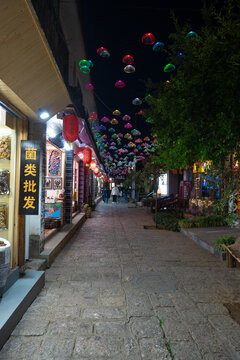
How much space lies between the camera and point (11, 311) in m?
3.25

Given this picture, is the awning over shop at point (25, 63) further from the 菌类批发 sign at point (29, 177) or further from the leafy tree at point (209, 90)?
the leafy tree at point (209, 90)

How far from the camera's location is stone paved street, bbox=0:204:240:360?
2.91 meters

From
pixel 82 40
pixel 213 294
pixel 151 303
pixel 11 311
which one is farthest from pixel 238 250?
pixel 82 40

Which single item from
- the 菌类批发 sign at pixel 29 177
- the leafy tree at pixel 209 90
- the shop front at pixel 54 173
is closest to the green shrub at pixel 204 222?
the shop front at pixel 54 173

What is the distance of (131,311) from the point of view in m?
3.85

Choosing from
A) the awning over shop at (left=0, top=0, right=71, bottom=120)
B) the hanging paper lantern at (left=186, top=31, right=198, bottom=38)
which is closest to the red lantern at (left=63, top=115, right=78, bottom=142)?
the awning over shop at (left=0, top=0, right=71, bottom=120)

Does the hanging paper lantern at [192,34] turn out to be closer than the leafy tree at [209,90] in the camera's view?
No

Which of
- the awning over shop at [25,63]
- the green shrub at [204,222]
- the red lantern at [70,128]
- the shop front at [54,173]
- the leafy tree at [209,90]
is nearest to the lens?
the awning over shop at [25,63]

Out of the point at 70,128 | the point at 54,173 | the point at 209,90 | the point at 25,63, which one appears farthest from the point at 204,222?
the point at 25,63

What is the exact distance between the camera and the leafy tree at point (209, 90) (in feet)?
13.2

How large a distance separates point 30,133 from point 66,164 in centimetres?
504

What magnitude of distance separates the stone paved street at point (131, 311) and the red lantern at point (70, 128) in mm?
3836

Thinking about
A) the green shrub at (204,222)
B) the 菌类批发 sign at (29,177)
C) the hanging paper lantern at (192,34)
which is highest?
the hanging paper lantern at (192,34)

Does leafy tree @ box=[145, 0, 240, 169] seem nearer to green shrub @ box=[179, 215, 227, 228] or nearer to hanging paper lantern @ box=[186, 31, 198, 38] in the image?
hanging paper lantern @ box=[186, 31, 198, 38]
